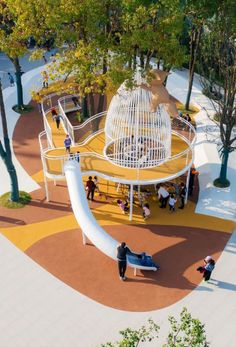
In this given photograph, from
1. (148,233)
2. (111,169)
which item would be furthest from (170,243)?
(111,169)

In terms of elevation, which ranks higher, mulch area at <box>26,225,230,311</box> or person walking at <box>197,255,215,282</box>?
person walking at <box>197,255,215,282</box>

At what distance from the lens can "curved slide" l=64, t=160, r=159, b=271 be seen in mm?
16344

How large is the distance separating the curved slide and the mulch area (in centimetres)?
56

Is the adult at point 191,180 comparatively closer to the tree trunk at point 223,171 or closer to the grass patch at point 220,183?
the grass patch at point 220,183

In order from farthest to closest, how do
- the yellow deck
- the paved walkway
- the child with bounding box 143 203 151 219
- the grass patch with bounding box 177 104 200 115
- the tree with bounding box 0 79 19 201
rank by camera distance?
the grass patch with bounding box 177 104 200 115 → the tree with bounding box 0 79 19 201 → the yellow deck → the child with bounding box 143 203 151 219 → the paved walkway

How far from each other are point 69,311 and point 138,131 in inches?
339

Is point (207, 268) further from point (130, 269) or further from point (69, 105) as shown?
point (69, 105)

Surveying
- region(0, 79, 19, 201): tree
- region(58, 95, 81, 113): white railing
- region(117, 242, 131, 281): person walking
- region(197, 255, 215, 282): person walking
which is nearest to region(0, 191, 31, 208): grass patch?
region(0, 79, 19, 201): tree

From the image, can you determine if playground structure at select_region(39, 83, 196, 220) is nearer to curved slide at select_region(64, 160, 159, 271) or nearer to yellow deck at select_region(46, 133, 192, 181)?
yellow deck at select_region(46, 133, 192, 181)

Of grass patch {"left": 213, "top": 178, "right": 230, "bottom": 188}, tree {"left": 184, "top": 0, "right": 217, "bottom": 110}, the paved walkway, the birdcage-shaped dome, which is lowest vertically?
the paved walkway

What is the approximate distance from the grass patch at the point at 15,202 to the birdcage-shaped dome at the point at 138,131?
443 cm

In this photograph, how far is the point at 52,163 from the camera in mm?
20406

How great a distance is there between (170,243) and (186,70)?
84.0ft

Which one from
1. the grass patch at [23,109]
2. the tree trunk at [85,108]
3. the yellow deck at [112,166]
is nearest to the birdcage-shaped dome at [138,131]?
the yellow deck at [112,166]
